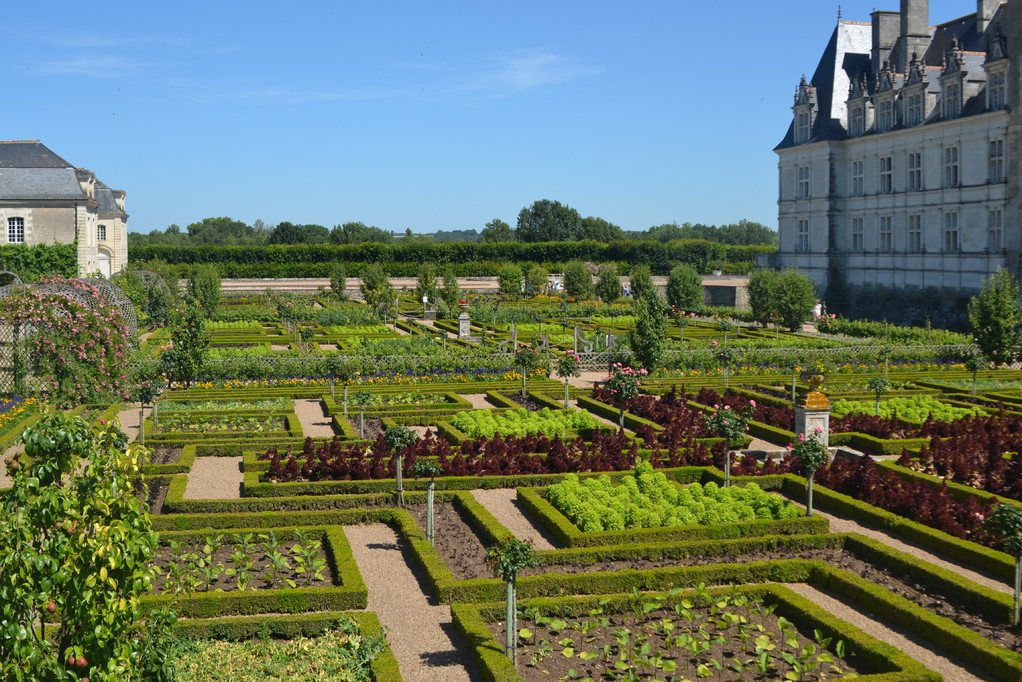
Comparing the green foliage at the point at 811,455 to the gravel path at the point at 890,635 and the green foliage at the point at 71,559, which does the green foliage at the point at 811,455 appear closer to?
the gravel path at the point at 890,635

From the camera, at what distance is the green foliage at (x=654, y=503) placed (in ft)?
49.5

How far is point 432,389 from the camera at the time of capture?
90.9ft

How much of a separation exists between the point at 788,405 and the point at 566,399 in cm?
529

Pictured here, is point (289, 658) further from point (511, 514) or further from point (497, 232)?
point (497, 232)

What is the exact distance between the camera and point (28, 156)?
5062 cm

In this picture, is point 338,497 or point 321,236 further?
point 321,236

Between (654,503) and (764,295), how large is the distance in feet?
98.2

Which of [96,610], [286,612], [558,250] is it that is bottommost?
[286,612]

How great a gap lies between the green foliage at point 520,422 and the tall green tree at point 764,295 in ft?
72.2

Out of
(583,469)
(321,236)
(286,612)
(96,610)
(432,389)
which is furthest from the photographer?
(321,236)

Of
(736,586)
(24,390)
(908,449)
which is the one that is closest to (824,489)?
(908,449)

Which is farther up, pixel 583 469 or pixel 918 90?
pixel 918 90

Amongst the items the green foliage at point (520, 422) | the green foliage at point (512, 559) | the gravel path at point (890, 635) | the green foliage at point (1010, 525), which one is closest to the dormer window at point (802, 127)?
the green foliage at point (520, 422)

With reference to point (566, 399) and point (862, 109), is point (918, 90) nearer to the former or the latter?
point (862, 109)
